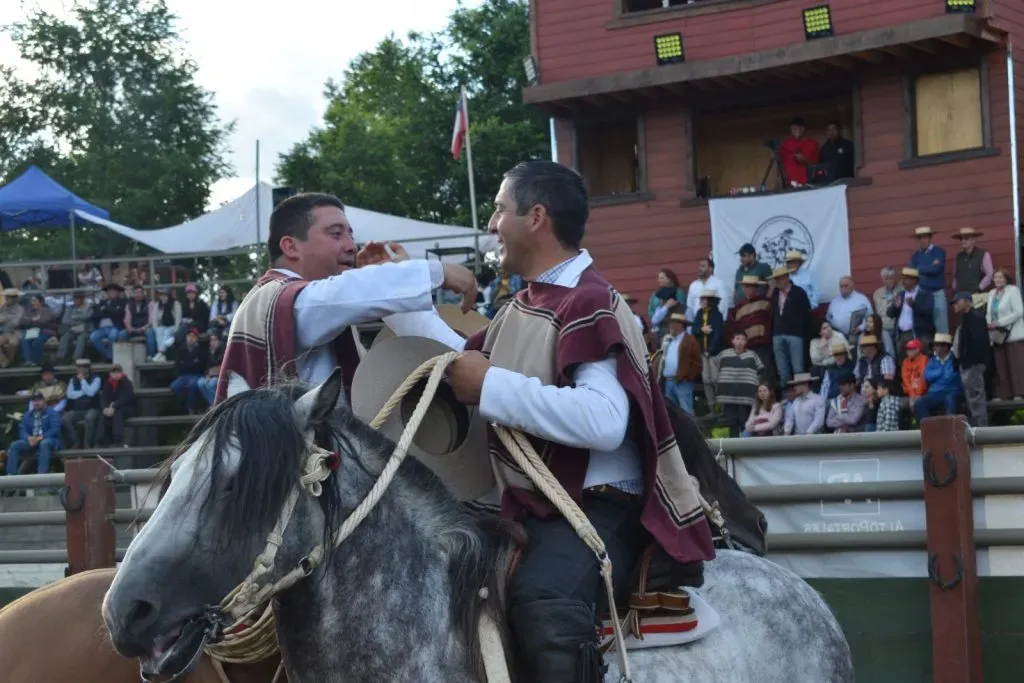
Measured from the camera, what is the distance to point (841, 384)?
47.2 ft

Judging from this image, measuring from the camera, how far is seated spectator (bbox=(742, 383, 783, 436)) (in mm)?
14125

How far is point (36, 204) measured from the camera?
85.5 feet

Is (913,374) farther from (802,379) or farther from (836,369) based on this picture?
(802,379)

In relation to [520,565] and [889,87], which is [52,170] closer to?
[889,87]

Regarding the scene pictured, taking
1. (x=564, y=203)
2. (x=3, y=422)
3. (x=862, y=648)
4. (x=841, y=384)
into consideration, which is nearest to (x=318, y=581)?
(x=564, y=203)

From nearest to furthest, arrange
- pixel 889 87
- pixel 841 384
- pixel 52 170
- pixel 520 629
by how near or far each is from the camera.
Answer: pixel 520 629 < pixel 841 384 < pixel 889 87 < pixel 52 170

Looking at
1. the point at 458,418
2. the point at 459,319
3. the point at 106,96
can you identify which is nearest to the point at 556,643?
the point at 458,418

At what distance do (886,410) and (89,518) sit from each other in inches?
346

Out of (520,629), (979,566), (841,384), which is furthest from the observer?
(841,384)

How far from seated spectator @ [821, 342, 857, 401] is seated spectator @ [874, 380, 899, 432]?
573mm

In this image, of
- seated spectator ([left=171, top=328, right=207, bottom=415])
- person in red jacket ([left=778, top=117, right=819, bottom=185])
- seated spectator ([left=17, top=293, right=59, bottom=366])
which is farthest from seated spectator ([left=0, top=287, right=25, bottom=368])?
person in red jacket ([left=778, top=117, right=819, bottom=185])

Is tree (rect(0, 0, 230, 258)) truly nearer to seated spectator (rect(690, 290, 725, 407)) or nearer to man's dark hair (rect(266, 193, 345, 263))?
seated spectator (rect(690, 290, 725, 407))

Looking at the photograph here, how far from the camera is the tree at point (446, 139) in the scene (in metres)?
36.0

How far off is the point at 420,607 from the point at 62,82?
46.4 meters
